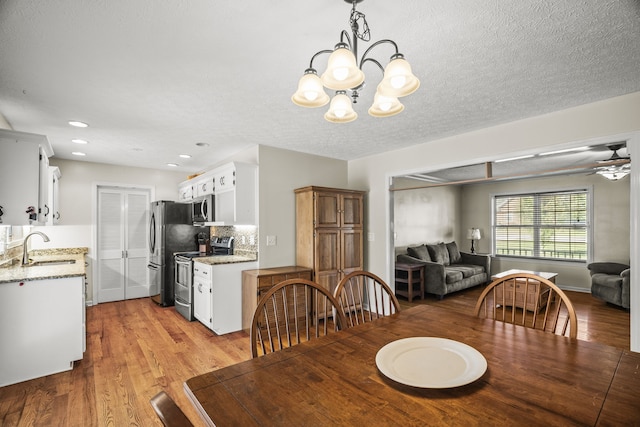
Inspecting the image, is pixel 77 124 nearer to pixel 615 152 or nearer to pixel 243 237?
pixel 243 237

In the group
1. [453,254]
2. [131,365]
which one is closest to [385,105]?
[131,365]

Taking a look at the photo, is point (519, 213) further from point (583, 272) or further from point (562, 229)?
point (583, 272)

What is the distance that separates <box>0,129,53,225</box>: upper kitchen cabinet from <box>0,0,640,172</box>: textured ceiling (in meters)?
0.33

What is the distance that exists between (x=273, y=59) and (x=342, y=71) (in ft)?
2.80

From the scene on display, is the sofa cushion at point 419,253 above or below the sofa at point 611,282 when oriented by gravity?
above

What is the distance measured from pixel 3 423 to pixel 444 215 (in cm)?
727

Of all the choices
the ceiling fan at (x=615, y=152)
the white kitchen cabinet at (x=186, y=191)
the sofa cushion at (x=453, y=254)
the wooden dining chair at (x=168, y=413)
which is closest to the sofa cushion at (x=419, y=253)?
the sofa cushion at (x=453, y=254)

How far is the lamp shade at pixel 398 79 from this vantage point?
132cm

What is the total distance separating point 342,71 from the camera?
129cm

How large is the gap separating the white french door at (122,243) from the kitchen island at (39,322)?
7.75 ft

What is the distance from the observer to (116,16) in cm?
155

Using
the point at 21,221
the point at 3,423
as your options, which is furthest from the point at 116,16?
the point at 3,423

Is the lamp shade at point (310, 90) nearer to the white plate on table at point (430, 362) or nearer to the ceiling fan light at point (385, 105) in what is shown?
the ceiling fan light at point (385, 105)

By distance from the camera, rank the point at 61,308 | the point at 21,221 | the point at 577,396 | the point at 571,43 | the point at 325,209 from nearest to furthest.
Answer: the point at 577,396 → the point at 571,43 → the point at 21,221 → the point at 61,308 → the point at 325,209
